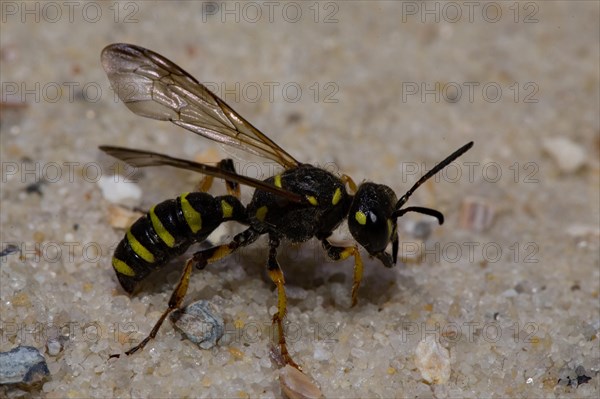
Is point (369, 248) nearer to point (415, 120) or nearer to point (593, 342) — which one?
point (593, 342)

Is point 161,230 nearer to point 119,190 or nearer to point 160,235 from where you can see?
point 160,235

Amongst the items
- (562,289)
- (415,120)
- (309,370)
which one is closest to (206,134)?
(309,370)

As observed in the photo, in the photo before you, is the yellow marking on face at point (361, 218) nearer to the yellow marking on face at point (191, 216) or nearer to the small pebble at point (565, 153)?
A: the yellow marking on face at point (191, 216)

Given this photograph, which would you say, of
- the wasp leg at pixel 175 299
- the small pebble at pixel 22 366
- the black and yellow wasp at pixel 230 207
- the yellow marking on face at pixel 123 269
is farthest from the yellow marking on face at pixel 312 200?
the small pebble at pixel 22 366

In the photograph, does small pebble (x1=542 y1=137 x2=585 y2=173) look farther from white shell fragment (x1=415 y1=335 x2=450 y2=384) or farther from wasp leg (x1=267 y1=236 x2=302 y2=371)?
wasp leg (x1=267 y1=236 x2=302 y2=371)

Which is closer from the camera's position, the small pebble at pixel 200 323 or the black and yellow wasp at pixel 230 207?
the small pebble at pixel 200 323

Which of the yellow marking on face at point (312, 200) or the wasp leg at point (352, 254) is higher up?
the yellow marking on face at point (312, 200)

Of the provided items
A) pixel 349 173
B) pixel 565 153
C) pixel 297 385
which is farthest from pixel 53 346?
pixel 565 153
